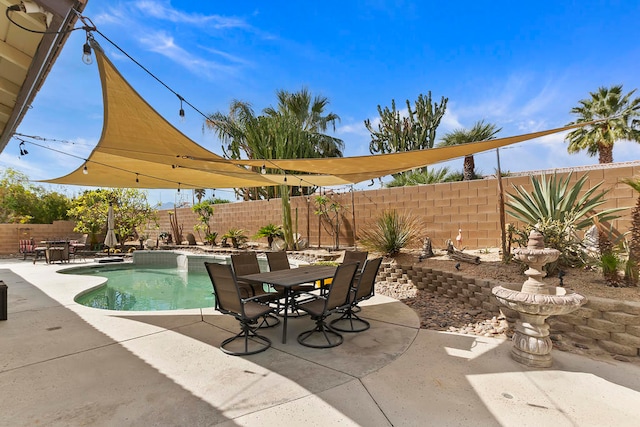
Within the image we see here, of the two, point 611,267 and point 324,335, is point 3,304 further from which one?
point 611,267

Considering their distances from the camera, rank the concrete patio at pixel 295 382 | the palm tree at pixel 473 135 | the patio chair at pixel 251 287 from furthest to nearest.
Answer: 1. the palm tree at pixel 473 135
2. the patio chair at pixel 251 287
3. the concrete patio at pixel 295 382

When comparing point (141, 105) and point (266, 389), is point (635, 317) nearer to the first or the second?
point (266, 389)

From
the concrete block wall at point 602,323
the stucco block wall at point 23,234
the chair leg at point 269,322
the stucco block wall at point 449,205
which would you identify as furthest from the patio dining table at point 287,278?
the stucco block wall at point 23,234

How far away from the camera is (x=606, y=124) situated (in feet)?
42.9

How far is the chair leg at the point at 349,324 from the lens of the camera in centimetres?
392

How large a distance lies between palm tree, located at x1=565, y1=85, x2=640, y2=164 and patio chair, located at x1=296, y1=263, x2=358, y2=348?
1345 cm

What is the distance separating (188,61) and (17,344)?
6640mm

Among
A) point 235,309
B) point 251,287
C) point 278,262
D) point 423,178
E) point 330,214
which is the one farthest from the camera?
point 423,178

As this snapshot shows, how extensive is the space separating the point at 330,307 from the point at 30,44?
12.1 ft

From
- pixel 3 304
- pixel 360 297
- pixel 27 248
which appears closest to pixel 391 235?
pixel 360 297

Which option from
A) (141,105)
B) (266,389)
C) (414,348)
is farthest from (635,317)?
(141,105)

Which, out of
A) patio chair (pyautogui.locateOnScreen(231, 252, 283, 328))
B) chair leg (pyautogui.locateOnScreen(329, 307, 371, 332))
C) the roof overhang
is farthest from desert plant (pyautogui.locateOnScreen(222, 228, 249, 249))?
the roof overhang

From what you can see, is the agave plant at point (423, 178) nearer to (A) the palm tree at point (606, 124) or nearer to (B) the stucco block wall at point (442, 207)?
(B) the stucco block wall at point (442, 207)

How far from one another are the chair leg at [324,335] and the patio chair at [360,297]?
0.19 metres
